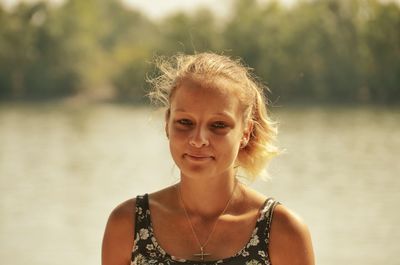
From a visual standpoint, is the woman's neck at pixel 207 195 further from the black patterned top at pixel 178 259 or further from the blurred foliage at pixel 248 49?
the blurred foliage at pixel 248 49

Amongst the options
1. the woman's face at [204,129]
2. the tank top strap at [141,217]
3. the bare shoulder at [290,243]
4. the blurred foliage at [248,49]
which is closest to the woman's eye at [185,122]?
the woman's face at [204,129]

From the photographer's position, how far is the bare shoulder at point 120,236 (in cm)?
230

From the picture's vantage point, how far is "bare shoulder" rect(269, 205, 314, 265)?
7.27 ft

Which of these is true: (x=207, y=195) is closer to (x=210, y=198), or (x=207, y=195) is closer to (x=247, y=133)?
(x=210, y=198)

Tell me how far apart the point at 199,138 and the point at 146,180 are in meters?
18.0

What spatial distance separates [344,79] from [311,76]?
2303mm

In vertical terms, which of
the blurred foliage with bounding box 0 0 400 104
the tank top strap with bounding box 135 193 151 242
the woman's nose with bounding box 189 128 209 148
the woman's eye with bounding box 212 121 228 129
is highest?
the blurred foliage with bounding box 0 0 400 104

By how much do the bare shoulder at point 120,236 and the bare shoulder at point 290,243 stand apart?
44cm

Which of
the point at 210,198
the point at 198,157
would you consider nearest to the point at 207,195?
the point at 210,198

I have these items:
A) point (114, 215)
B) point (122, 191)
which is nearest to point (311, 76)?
point (122, 191)

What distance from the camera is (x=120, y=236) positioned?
231cm

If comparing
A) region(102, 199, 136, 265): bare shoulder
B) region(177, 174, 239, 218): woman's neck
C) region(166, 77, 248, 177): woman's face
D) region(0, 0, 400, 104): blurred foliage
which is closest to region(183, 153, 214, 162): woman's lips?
region(166, 77, 248, 177): woman's face

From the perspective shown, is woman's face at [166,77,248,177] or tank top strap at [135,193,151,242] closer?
woman's face at [166,77,248,177]

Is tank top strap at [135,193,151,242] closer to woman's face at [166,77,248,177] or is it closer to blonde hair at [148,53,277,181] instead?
woman's face at [166,77,248,177]
